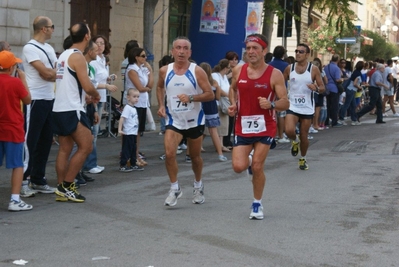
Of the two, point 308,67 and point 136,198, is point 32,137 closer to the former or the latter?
point 136,198

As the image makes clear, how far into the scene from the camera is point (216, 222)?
324 inches

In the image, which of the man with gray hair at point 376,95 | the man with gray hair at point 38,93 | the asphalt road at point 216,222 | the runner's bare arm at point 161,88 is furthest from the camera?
the man with gray hair at point 376,95

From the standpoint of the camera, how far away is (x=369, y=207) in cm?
927

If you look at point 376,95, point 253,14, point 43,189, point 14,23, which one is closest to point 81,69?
point 43,189

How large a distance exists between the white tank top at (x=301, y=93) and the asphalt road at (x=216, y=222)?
3.04 ft

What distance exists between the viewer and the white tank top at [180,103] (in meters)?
9.21

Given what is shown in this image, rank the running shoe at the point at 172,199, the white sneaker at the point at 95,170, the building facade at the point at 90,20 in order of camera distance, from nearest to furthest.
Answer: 1. the running shoe at the point at 172,199
2. the white sneaker at the point at 95,170
3. the building facade at the point at 90,20

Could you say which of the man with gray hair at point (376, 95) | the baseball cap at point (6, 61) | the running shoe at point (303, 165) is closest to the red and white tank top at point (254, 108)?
the baseball cap at point (6, 61)

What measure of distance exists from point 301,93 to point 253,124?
4706 millimetres

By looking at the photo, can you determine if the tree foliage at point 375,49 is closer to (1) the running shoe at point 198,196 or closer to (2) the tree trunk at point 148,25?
(2) the tree trunk at point 148,25

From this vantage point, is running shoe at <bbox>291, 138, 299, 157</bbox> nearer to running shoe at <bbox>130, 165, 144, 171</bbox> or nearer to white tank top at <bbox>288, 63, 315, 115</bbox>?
white tank top at <bbox>288, 63, 315, 115</bbox>

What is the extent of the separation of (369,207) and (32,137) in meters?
3.88

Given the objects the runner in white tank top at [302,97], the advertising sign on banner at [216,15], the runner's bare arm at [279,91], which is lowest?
the runner in white tank top at [302,97]

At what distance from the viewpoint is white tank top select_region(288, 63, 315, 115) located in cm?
1308
